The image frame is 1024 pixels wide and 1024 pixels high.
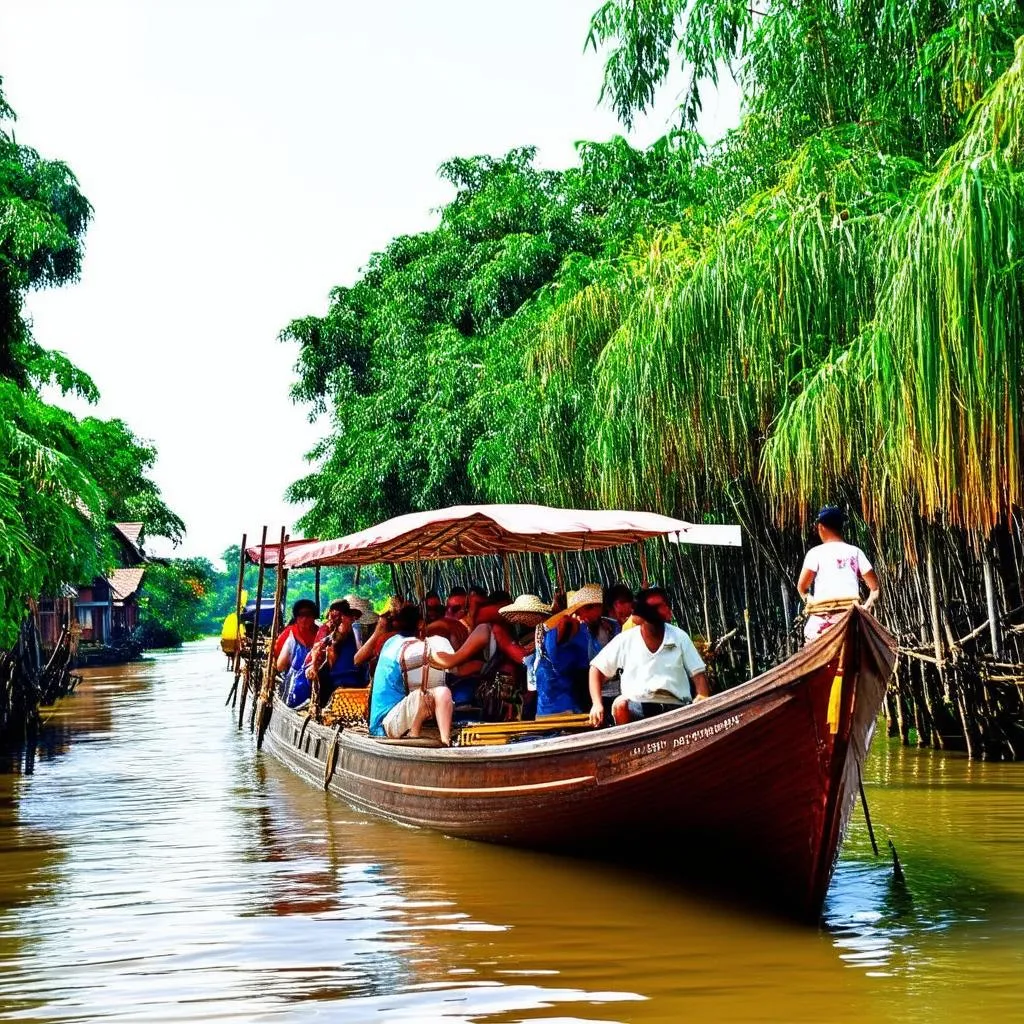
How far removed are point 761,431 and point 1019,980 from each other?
28.1ft

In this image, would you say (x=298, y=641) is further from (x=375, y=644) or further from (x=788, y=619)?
(x=788, y=619)

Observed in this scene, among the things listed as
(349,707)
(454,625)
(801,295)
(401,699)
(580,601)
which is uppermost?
(801,295)

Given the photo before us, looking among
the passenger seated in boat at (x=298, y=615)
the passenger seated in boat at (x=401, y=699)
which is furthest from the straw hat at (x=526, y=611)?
the passenger seated in boat at (x=298, y=615)

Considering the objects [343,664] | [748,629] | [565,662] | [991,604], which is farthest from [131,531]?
[565,662]

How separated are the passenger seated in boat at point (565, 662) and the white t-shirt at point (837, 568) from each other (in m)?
2.00

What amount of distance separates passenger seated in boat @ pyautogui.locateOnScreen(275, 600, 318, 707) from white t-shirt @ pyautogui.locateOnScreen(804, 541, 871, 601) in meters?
7.82

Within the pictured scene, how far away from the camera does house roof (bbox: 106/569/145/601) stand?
64150 mm

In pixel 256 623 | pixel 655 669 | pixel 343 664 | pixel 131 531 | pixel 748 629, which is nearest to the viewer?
pixel 655 669

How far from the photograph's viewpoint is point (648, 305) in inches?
635

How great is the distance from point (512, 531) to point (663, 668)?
232cm

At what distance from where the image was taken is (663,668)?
362 inches

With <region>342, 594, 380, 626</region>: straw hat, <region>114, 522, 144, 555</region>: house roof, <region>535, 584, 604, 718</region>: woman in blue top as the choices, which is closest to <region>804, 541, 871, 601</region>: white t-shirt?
<region>535, 584, 604, 718</region>: woman in blue top

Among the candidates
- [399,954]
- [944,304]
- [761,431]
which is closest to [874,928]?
[399,954]

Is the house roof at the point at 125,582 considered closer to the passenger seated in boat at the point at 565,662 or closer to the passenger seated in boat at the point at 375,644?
the passenger seated in boat at the point at 375,644
